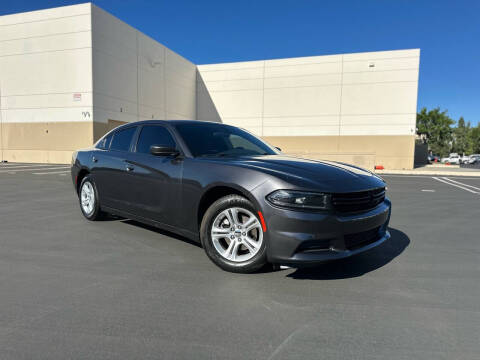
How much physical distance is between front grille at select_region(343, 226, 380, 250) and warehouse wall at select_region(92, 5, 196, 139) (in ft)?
62.3

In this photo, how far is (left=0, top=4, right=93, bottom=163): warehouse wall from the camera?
62.4 ft

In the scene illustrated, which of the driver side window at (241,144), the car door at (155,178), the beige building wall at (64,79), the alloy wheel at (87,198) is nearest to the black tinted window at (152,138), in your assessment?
the car door at (155,178)

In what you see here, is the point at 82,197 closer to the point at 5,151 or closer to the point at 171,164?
the point at 171,164

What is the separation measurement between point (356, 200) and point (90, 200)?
404cm

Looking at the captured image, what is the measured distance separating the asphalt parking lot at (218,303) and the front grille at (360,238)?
337 millimetres

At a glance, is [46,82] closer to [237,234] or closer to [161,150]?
[161,150]

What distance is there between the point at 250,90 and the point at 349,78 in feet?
24.9

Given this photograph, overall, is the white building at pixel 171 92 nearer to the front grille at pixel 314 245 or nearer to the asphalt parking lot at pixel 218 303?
the asphalt parking lot at pixel 218 303

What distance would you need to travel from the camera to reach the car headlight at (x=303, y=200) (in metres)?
2.78

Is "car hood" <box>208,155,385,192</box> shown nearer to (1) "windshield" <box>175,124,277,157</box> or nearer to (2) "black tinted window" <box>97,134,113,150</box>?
(1) "windshield" <box>175,124,277,157</box>

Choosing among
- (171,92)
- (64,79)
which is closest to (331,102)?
(171,92)

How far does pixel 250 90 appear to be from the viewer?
87.5ft

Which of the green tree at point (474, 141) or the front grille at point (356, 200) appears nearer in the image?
the front grille at point (356, 200)

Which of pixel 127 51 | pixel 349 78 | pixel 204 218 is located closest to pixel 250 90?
pixel 349 78
